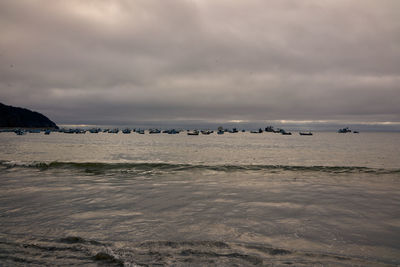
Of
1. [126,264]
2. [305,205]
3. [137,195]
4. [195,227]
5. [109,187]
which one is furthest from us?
[109,187]

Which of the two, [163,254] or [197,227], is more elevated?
[163,254]

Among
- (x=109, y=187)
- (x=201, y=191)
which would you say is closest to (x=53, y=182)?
(x=109, y=187)

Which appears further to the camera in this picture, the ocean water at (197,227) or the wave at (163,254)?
the ocean water at (197,227)

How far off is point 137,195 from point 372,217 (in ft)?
33.4

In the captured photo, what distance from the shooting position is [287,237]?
23.3ft

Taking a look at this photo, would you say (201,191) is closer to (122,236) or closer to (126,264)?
(122,236)

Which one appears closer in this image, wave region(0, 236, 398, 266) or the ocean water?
wave region(0, 236, 398, 266)

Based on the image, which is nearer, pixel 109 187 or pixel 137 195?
pixel 137 195

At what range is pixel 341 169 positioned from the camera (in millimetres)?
25094

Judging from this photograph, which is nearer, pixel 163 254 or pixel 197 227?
pixel 163 254

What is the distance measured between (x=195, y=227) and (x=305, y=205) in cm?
561

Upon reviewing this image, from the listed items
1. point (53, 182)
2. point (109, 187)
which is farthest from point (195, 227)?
point (53, 182)

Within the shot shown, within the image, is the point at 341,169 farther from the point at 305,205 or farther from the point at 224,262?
the point at 224,262

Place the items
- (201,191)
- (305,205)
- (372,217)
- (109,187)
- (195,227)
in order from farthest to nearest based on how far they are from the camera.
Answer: (109,187) → (201,191) → (305,205) → (372,217) → (195,227)
